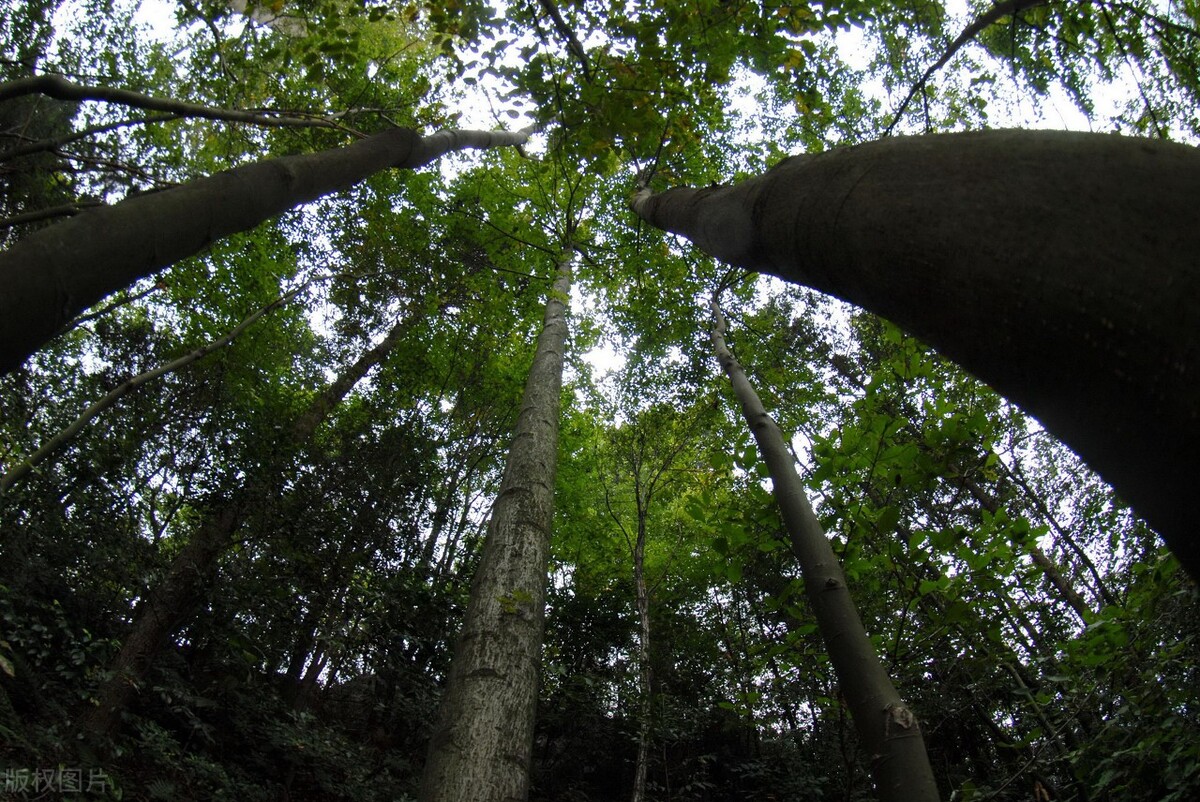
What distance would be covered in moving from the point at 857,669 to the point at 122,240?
8.06 ft

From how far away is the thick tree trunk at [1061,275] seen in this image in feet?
1.64

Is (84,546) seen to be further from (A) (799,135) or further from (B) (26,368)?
(A) (799,135)

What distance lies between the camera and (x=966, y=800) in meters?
2.68

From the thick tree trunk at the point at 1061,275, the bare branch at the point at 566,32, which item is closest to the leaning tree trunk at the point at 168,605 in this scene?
the bare branch at the point at 566,32

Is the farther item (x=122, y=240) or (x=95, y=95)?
(x=95, y=95)

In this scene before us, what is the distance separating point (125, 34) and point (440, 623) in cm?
802

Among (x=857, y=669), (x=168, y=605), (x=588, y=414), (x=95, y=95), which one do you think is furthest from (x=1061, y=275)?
(x=588, y=414)

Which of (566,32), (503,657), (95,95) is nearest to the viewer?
(95,95)

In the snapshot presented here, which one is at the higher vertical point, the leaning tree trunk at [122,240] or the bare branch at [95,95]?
the bare branch at [95,95]

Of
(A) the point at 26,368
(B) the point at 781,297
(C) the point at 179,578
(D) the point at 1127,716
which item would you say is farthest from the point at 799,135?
(A) the point at 26,368

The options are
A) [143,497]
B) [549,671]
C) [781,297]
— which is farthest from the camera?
[781,297]

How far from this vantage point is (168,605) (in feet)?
19.1

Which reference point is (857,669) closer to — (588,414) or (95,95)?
(95,95)

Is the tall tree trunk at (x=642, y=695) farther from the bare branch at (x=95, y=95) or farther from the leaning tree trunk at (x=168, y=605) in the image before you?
the bare branch at (x=95, y=95)
